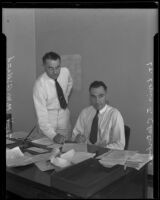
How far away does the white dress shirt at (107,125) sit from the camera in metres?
0.95

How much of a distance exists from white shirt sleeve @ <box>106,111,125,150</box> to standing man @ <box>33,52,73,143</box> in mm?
170

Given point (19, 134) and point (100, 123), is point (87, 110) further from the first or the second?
point (19, 134)

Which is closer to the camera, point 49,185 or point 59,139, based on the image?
point 49,185

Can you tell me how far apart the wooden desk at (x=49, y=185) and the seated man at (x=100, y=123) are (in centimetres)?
12

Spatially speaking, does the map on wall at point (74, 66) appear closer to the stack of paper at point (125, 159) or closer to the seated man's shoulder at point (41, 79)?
the seated man's shoulder at point (41, 79)

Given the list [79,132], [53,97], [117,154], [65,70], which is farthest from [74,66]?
[117,154]

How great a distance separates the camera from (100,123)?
3.19ft

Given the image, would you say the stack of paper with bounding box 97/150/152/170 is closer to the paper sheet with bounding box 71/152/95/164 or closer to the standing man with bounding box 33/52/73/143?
the paper sheet with bounding box 71/152/95/164

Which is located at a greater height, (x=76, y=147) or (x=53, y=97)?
(x=53, y=97)

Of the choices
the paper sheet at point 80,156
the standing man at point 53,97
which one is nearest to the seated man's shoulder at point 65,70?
the standing man at point 53,97

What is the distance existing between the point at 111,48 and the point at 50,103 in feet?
1.01

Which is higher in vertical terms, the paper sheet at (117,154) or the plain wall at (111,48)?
the plain wall at (111,48)
